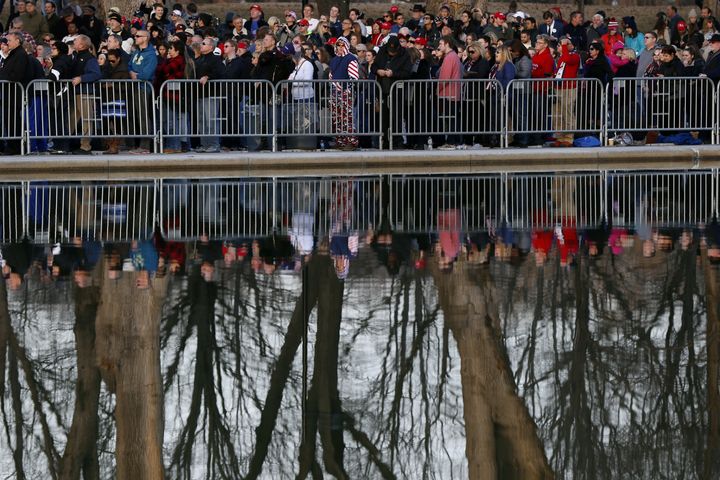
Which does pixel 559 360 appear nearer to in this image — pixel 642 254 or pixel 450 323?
pixel 450 323

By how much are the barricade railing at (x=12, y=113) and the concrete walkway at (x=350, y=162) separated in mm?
506

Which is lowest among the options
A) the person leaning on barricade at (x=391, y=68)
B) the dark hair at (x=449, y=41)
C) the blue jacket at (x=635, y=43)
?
the person leaning on barricade at (x=391, y=68)

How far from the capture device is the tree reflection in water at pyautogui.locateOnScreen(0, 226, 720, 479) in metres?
6.70

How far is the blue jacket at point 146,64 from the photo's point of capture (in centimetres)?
2372

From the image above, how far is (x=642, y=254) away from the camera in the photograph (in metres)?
13.4

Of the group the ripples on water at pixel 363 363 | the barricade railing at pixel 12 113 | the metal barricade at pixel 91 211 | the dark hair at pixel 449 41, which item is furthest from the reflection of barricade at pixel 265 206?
the dark hair at pixel 449 41

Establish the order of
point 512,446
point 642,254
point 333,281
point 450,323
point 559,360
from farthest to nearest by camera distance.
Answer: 1. point 642,254
2. point 333,281
3. point 450,323
4. point 559,360
5. point 512,446

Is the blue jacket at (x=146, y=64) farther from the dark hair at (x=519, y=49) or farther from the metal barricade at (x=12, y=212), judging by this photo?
the dark hair at (x=519, y=49)

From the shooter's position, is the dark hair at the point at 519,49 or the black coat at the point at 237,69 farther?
the dark hair at the point at 519,49

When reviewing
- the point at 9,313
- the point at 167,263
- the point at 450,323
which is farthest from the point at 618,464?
the point at 167,263

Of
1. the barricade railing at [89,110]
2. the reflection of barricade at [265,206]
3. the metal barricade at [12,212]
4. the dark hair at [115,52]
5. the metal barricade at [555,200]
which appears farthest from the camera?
the dark hair at [115,52]

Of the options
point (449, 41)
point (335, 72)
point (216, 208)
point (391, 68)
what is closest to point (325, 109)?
point (335, 72)

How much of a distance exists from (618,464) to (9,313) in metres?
4.93

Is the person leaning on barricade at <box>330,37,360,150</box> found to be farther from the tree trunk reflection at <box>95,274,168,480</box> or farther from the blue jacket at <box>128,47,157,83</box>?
the tree trunk reflection at <box>95,274,168,480</box>
